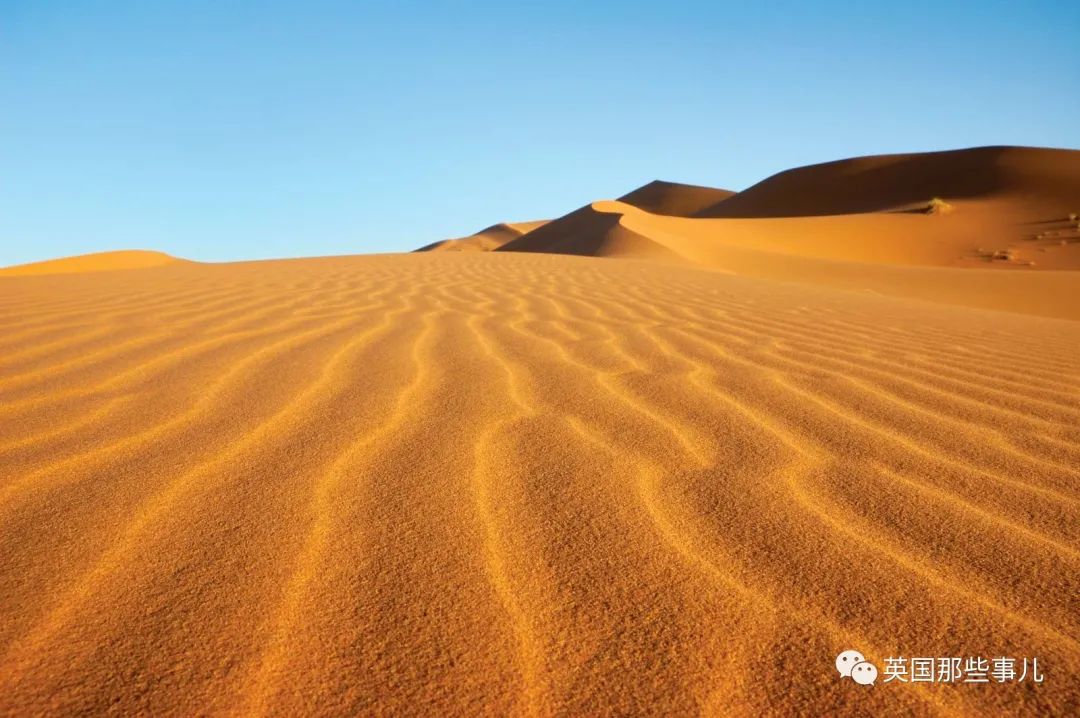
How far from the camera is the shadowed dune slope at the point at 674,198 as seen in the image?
2013 inches

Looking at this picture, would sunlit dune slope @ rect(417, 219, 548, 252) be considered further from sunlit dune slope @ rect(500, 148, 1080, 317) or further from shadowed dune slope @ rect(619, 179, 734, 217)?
sunlit dune slope @ rect(500, 148, 1080, 317)

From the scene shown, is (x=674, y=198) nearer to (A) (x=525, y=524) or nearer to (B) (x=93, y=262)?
(B) (x=93, y=262)

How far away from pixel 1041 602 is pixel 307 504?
141 centimetres

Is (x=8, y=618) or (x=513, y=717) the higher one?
(x=8, y=618)

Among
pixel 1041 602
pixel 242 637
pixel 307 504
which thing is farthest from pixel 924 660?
pixel 307 504

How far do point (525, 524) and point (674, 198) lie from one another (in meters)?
53.6

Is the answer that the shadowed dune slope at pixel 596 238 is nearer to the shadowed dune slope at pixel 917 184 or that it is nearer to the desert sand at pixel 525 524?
the desert sand at pixel 525 524

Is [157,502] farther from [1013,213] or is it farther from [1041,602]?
[1013,213]

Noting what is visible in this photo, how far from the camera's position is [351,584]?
130cm

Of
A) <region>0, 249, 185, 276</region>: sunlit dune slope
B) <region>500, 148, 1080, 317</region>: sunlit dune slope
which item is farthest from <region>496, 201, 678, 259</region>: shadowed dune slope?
<region>0, 249, 185, 276</region>: sunlit dune slope
